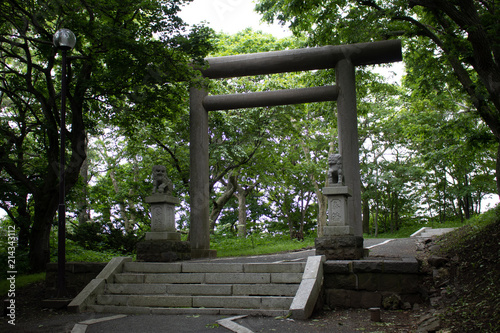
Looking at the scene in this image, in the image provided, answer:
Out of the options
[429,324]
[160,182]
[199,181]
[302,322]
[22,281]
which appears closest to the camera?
[429,324]

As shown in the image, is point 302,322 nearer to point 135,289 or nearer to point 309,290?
point 309,290

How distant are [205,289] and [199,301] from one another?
0.35 m

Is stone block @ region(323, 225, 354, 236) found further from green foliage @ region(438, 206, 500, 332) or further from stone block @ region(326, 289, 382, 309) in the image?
green foliage @ region(438, 206, 500, 332)

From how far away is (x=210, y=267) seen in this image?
8.50 meters

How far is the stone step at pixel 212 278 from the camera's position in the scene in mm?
7789


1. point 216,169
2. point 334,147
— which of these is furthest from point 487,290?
point 334,147

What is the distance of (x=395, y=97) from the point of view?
23.7 m

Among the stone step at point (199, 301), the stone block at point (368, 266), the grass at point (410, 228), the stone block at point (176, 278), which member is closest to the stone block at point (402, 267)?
the stone block at point (368, 266)

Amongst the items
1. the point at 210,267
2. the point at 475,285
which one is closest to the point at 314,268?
the point at 210,267

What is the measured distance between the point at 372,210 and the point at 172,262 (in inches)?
846

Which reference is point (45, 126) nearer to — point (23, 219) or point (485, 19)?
point (23, 219)

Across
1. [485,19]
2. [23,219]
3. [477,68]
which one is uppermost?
[485,19]

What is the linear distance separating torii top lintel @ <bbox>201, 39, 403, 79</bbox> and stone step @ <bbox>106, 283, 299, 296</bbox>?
20.3ft

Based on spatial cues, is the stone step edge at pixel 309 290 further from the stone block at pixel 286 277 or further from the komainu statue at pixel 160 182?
the komainu statue at pixel 160 182
